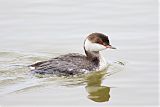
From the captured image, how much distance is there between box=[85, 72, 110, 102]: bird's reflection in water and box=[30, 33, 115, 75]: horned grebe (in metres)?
0.18

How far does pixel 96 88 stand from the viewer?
40.7 ft

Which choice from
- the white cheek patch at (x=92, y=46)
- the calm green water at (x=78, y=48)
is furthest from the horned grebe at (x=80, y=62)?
the calm green water at (x=78, y=48)

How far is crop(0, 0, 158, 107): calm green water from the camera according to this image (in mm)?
11633

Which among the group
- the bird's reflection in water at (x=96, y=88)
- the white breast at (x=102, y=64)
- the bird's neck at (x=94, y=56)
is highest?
the bird's neck at (x=94, y=56)

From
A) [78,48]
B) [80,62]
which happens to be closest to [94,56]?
[80,62]

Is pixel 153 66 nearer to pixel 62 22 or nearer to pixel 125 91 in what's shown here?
pixel 125 91

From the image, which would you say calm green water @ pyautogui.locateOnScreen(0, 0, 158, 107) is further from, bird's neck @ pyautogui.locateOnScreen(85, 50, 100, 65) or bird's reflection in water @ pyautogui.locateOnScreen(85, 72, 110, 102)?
bird's neck @ pyautogui.locateOnScreen(85, 50, 100, 65)

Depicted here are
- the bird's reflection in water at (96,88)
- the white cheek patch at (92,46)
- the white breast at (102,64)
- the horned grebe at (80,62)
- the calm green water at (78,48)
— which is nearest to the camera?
the calm green water at (78,48)

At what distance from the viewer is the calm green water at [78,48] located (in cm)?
1163

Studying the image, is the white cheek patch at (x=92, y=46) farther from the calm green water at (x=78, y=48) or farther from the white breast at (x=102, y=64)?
the calm green water at (x=78, y=48)

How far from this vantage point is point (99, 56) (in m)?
13.5

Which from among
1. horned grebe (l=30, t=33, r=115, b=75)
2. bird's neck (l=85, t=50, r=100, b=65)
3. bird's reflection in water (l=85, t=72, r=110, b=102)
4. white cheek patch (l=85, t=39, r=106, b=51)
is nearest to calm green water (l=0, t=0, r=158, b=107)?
bird's reflection in water (l=85, t=72, r=110, b=102)

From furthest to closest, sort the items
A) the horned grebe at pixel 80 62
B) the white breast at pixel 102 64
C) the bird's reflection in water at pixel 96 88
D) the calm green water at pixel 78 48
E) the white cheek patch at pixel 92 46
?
the white cheek patch at pixel 92 46 < the white breast at pixel 102 64 < the horned grebe at pixel 80 62 < the bird's reflection in water at pixel 96 88 < the calm green water at pixel 78 48

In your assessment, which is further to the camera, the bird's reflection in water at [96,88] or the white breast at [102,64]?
the white breast at [102,64]
